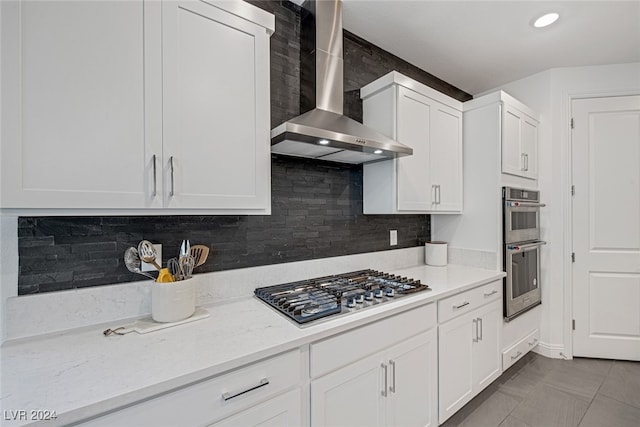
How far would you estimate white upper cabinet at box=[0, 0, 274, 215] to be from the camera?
0.93 m

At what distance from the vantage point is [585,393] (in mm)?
2201

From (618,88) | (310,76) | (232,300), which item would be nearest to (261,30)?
(310,76)

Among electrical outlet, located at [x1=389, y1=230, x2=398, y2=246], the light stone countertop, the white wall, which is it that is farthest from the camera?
the white wall

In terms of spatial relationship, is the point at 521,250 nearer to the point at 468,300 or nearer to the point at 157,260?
the point at 468,300

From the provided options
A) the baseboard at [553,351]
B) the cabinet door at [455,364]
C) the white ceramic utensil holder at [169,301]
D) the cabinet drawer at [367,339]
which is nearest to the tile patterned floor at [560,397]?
the baseboard at [553,351]

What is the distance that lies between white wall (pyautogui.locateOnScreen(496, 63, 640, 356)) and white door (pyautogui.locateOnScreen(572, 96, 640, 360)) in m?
0.08

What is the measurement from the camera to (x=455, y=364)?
6.08 feet

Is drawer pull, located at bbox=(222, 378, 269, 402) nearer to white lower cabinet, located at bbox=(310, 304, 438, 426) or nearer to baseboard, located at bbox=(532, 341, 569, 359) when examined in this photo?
white lower cabinet, located at bbox=(310, 304, 438, 426)

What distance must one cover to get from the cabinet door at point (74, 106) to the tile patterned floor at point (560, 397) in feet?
7.74

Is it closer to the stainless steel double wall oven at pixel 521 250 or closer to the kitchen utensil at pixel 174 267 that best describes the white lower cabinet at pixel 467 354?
the stainless steel double wall oven at pixel 521 250

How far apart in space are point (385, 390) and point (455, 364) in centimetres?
67

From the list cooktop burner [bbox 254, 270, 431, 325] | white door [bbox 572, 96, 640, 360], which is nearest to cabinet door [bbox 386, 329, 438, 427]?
cooktop burner [bbox 254, 270, 431, 325]

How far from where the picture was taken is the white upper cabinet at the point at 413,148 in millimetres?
2045

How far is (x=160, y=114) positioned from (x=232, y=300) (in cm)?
98
